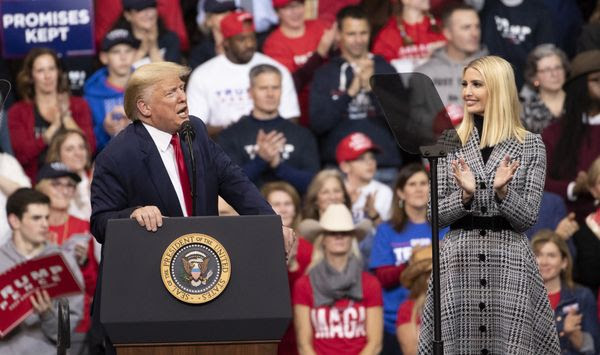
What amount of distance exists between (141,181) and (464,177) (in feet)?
4.13

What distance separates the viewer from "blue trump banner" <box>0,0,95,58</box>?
9.91 metres

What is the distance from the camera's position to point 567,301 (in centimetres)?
855

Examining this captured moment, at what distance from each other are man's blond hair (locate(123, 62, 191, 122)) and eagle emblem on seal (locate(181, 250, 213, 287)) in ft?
2.69

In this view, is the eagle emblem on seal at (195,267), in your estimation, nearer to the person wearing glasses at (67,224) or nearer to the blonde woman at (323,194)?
the person wearing glasses at (67,224)

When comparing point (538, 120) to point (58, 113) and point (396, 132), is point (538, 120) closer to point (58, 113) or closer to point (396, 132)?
point (58, 113)

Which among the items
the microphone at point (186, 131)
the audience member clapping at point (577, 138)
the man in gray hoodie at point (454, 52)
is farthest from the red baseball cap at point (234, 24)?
the microphone at point (186, 131)

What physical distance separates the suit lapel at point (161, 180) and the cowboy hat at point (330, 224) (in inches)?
131

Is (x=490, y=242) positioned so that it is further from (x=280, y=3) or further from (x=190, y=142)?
(x=280, y=3)

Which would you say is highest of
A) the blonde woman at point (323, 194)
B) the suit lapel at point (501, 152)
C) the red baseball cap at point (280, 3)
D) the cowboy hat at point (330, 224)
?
the red baseball cap at point (280, 3)

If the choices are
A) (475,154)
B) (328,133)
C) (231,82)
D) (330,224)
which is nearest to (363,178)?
(328,133)

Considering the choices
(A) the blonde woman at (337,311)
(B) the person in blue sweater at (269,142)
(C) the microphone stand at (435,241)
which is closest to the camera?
(C) the microphone stand at (435,241)

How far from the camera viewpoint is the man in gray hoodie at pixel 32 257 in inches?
325

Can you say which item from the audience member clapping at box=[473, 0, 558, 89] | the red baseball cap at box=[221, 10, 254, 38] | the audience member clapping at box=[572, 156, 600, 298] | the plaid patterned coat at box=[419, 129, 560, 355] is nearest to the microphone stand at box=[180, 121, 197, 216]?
the plaid patterned coat at box=[419, 129, 560, 355]

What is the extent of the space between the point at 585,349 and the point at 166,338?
4.29m
